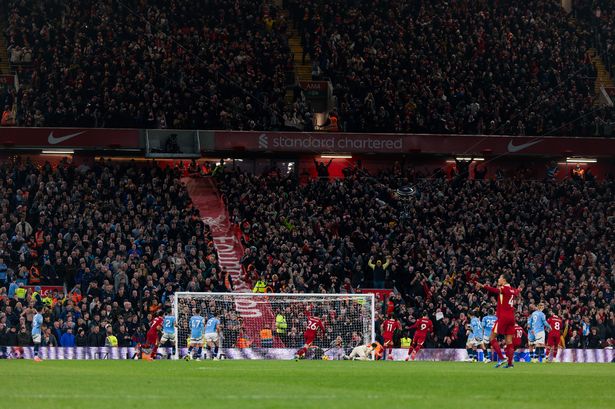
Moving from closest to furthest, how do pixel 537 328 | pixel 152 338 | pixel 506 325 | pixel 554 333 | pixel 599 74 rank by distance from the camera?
1. pixel 506 325
2. pixel 152 338
3. pixel 537 328
4. pixel 554 333
5. pixel 599 74

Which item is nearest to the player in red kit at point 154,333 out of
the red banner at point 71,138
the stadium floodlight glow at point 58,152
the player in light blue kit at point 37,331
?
the player in light blue kit at point 37,331

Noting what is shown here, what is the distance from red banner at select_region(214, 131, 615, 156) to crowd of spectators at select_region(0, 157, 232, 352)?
12.7 feet

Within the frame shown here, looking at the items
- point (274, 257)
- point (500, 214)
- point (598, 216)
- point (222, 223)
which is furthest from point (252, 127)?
point (598, 216)

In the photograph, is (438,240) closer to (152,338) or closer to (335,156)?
(335,156)

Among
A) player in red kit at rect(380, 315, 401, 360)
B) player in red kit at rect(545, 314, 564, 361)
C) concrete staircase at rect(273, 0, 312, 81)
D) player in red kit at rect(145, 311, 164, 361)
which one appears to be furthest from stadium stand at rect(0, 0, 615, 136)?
player in red kit at rect(545, 314, 564, 361)

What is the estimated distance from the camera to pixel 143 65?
Answer: 4488cm

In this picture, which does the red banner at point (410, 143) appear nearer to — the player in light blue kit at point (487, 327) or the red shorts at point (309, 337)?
the player in light blue kit at point (487, 327)

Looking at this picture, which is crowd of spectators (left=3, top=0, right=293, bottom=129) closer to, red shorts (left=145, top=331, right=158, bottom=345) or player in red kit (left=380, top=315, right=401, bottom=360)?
player in red kit (left=380, top=315, right=401, bottom=360)

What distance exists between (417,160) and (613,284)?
1238 centimetres

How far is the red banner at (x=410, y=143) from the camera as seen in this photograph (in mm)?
45844

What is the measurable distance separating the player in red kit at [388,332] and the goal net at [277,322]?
0.38 metres

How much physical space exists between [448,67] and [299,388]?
3137 cm

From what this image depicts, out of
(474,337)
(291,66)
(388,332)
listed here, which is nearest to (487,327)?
(474,337)

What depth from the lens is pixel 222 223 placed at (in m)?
44.8
